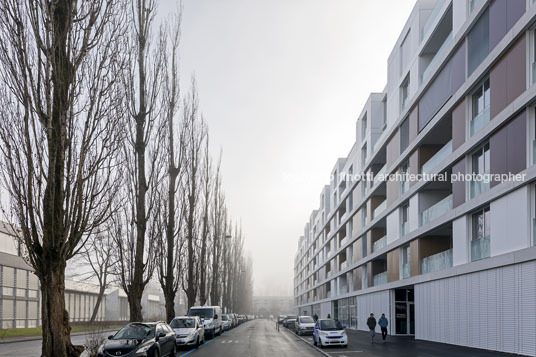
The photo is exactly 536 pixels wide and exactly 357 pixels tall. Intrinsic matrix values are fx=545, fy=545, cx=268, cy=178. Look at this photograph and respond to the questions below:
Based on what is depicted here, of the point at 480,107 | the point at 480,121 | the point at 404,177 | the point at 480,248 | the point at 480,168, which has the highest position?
the point at 480,107

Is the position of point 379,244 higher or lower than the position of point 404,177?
lower

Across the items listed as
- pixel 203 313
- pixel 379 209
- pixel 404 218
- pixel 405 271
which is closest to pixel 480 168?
pixel 404 218

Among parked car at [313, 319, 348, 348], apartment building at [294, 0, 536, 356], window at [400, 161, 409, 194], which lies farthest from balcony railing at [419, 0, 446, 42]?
parked car at [313, 319, 348, 348]

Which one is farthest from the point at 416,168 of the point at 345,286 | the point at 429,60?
the point at 345,286

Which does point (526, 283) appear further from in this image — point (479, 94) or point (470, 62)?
point (470, 62)

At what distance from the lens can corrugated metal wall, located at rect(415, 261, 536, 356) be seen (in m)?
19.0

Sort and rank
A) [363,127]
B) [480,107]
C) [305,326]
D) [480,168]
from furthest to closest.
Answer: [363,127] → [305,326] → [480,107] → [480,168]

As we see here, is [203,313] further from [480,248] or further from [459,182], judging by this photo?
[480,248]

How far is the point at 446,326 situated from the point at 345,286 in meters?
33.3

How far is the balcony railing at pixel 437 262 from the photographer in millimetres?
27000

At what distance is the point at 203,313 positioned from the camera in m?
37.0

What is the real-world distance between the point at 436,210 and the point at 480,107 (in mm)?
6795

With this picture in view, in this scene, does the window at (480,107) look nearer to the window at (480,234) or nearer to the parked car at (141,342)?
the window at (480,234)

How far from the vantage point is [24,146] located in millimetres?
14305
